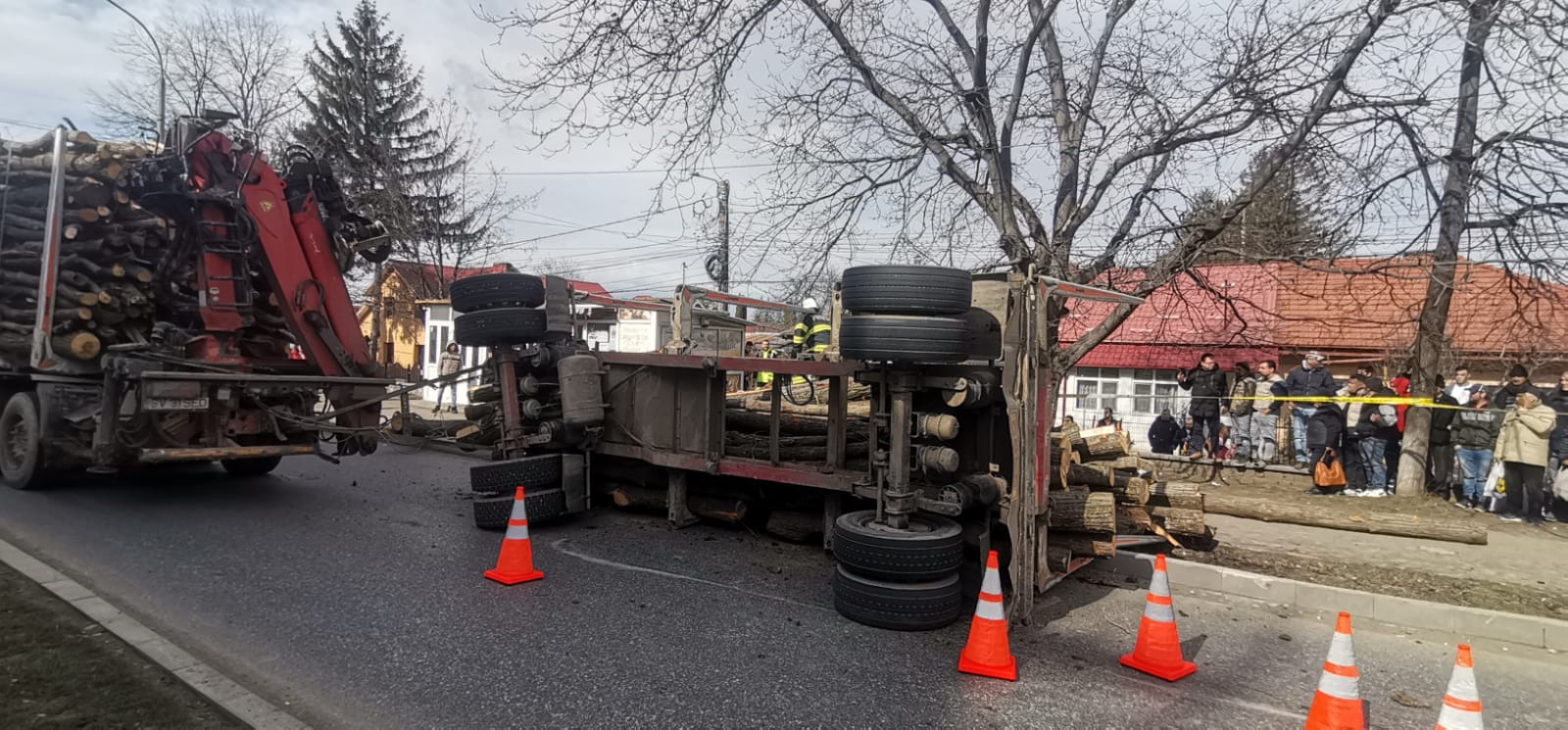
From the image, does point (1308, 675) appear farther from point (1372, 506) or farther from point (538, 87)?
point (538, 87)

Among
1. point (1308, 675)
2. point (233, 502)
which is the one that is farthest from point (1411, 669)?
point (233, 502)

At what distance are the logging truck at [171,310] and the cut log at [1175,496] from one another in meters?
7.81

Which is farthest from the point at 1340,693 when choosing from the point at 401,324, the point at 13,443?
the point at 401,324

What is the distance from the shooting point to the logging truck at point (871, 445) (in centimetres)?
497

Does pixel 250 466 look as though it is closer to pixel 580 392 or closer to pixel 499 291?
pixel 499 291

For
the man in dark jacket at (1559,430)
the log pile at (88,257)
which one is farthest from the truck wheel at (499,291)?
the man in dark jacket at (1559,430)

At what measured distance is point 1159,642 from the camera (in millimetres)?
4410

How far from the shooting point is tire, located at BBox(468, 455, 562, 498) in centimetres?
717

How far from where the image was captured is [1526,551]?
740 cm

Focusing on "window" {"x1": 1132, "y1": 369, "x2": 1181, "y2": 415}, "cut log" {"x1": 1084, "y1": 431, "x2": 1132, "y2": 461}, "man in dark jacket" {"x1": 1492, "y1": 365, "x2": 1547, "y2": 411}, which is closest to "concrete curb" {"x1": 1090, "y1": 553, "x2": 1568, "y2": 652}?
"cut log" {"x1": 1084, "y1": 431, "x2": 1132, "y2": 461}

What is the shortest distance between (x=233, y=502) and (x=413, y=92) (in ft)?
75.6

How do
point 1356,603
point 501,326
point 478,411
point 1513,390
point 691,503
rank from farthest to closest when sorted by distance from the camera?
1. point 478,411
2. point 1513,390
3. point 691,503
4. point 501,326
5. point 1356,603

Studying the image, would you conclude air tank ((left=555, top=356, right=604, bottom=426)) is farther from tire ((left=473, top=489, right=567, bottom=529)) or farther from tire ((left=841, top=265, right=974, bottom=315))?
tire ((left=841, top=265, right=974, bottom=315))

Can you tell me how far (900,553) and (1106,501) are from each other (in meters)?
2.06
